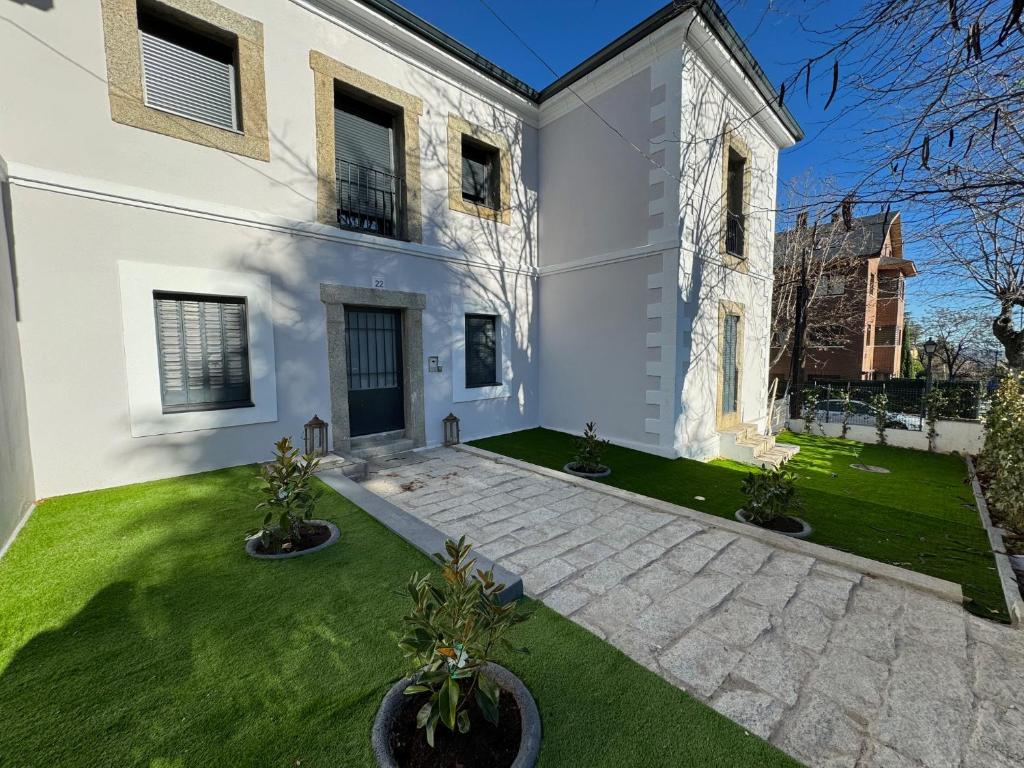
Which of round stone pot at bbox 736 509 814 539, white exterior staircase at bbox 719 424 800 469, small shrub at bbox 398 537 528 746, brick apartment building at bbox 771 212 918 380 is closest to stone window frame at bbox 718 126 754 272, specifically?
white exterior staircase at bbox 719 424 800 469

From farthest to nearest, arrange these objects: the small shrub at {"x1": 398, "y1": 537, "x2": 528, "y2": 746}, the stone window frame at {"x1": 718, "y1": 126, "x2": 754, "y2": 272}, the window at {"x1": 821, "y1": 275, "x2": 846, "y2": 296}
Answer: the window at {"x1": 821, "y1": 275, "x2": 846, "y2": 296} → the stone window frame at {"x1": 718, "y1": 126, "x2": 754, "y2": 272} → the small shrub at {"x1": 398, "y1": 537, "x2": 528, "y2": 746}

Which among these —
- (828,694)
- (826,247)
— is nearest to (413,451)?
(828,694)

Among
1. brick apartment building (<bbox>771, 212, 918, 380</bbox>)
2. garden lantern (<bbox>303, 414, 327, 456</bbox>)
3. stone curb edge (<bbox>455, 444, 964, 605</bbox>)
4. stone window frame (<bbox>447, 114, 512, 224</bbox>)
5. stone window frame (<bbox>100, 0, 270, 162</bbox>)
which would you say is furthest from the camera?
brick apartment building (<bbox>771, 212, 918, 380</bbox>)

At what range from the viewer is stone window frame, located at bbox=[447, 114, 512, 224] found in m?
7.18

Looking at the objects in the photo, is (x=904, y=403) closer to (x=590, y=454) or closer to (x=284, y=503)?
(x=590, y=454)

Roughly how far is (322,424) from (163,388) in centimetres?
179

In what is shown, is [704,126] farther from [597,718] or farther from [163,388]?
[163,388]

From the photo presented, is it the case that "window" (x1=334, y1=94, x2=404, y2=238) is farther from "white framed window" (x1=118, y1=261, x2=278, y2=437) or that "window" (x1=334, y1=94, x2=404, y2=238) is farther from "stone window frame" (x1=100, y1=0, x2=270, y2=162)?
"white framed window" (x1=118, y1=261, x2=278, y2=437)

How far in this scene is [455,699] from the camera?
140cm

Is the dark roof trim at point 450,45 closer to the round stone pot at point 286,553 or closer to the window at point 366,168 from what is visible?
the window at point 366,168

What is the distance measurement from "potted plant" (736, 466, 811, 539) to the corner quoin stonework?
15.9 feet

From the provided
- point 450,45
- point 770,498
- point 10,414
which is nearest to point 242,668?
point 10,414

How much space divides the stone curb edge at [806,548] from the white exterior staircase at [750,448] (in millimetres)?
3711

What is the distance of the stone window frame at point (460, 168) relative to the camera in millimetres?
7184
